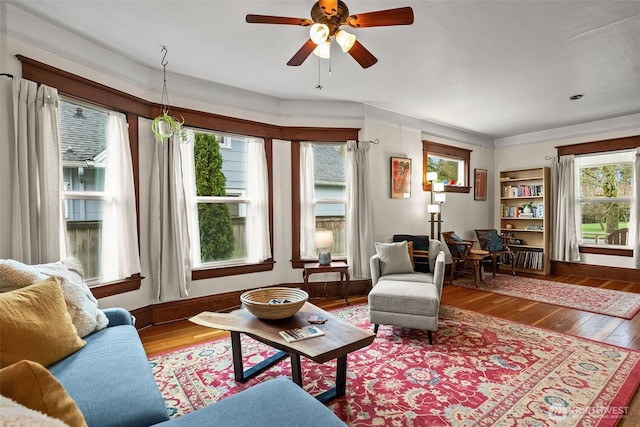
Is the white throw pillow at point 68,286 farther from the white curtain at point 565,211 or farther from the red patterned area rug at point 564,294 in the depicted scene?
the white curtain at point 565,211

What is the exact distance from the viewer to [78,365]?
150cm

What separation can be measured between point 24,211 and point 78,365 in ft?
4.82

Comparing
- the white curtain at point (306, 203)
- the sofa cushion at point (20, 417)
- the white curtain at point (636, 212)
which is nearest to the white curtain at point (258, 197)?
the white curtain at point (306, 203)

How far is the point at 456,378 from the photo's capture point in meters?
2.25

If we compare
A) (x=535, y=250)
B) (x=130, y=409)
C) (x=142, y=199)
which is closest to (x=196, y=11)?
(x=142, y=199)

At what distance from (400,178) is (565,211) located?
3.17 m

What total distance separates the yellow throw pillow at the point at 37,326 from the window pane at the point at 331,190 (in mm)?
3076

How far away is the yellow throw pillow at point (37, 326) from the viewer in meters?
1.35

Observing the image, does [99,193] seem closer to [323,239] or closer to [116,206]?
[116,206]

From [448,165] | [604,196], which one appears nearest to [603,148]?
[604,196]

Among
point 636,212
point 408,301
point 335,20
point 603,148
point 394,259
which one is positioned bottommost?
point 408,301

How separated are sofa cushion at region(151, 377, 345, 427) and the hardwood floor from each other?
6.01 ft

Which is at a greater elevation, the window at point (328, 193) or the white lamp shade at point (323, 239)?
the window at point (328, 193)

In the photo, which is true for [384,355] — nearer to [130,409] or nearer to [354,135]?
[130,409]
